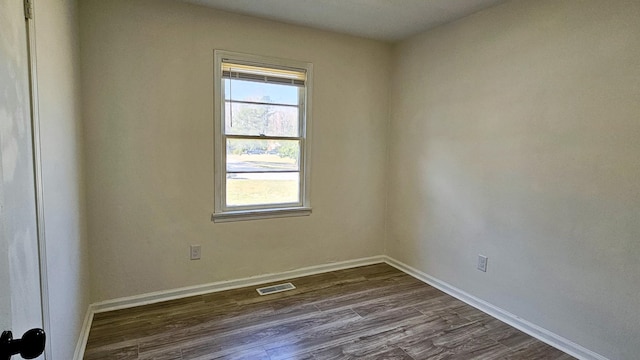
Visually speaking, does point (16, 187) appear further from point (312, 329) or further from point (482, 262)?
point (482, 262)

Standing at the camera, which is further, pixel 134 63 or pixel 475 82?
pixel 475 82

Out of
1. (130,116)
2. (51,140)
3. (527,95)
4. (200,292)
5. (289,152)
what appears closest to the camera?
(51,140)

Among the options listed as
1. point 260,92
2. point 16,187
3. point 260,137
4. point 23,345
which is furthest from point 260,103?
point 23,345

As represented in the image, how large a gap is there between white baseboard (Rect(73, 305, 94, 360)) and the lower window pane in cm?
128

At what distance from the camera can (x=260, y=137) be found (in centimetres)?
309

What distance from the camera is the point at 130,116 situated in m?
2.58

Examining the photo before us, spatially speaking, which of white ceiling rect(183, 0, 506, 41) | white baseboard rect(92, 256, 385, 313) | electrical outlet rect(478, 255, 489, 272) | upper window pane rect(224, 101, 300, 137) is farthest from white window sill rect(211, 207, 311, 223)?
white ceiling rect(183, 0, 506, 41)

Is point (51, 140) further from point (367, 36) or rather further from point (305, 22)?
point (367, 36)

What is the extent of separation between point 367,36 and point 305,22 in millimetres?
713

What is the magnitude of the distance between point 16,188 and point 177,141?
1.91 m

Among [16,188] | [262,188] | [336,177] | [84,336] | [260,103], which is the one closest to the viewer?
[16,188]

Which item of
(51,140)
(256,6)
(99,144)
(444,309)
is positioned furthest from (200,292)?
(256,6)

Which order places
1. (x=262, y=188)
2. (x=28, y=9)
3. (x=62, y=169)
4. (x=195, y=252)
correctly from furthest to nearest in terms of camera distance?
(x=262, y=188) → (x=195, y=252) → (x=62, y=169) → (x=28, y=9)

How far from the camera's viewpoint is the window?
9.64 feet
